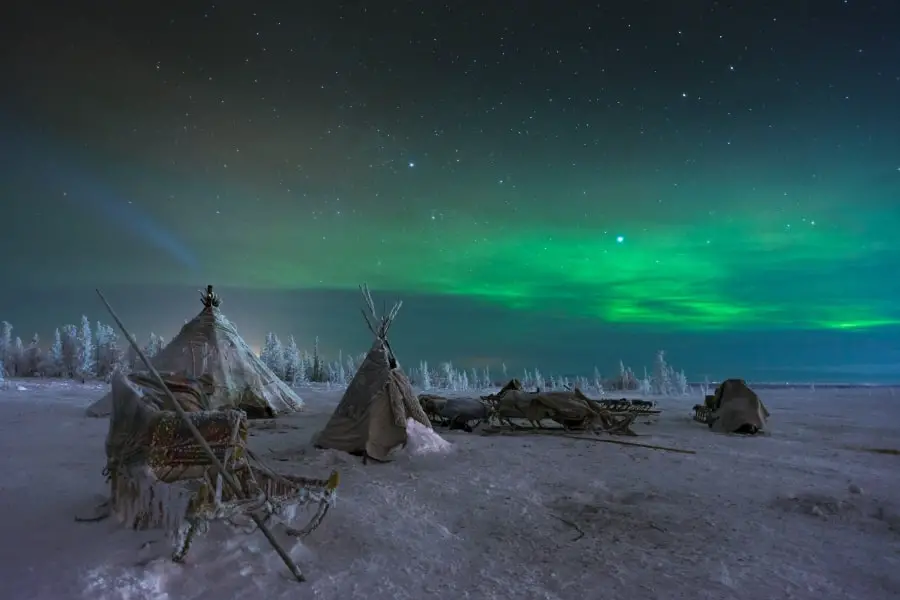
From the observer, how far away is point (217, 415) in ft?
19.6

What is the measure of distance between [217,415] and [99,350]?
69.5m

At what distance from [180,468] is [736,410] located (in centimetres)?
1591

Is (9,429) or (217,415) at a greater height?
(217,415)

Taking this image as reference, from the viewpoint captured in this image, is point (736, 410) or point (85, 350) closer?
point (736, 410)

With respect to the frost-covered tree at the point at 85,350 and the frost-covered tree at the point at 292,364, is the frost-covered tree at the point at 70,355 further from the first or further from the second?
the frost-covered tree at the point at 292,364

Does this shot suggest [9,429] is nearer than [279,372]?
Yes

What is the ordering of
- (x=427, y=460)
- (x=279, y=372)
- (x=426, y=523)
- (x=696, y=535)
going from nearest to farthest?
(x=696, y=535) < (x=426, y=523) < (x=427, y=460) < (x=279, y=372)

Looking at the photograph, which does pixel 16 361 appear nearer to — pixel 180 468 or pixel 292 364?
pixel 292 364

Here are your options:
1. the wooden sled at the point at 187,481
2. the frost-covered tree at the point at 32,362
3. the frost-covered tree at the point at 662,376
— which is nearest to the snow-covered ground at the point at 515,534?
the wooden sled at the point at 187,481

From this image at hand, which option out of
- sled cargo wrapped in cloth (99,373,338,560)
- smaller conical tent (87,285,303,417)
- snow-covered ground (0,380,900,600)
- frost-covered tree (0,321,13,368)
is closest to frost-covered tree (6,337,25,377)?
frost-covered tree (0,321,13,368)

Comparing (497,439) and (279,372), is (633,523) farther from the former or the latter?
(279,372)

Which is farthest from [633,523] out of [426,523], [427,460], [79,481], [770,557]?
[79,481]

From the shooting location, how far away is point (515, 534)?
6.38 meters

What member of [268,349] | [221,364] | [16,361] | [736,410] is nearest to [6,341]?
[16,361]
